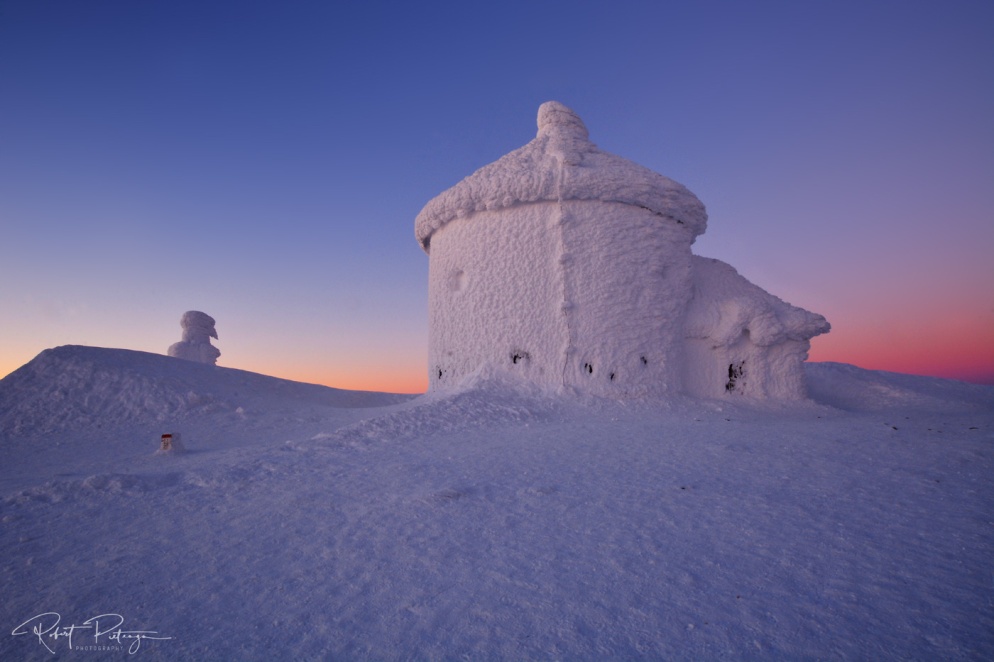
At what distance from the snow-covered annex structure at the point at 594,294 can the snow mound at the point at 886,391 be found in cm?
300

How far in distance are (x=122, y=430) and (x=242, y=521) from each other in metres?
7.63

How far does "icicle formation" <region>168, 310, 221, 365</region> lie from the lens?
2089cm

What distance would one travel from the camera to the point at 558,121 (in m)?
11.5

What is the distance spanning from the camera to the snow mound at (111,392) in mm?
9695

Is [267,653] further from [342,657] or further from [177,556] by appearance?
[177,556]

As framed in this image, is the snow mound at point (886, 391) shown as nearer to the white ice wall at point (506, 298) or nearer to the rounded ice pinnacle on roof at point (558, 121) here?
the white ice wall at point (506, 298)

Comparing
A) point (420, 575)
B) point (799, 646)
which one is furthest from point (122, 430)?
point (799, 646)

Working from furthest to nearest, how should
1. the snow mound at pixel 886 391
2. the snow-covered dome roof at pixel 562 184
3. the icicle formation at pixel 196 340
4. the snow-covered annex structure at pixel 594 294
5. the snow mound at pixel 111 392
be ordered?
the icicle formation at pixel 196 340, the snow mound at pixel 886 391, the snow mound at pixel 111 392, the snow-covered dome roof at pixel 562 184, the snow-covered annex structure at pixel 594 294

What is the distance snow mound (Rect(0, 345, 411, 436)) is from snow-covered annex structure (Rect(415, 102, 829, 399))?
5.49 m

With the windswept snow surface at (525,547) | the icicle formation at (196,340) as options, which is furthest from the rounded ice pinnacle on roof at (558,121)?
→ the icicle formation at (196,340)
